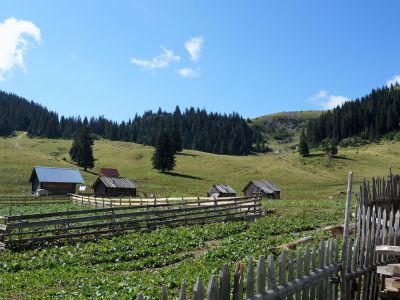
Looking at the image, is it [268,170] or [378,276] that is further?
[268,170]

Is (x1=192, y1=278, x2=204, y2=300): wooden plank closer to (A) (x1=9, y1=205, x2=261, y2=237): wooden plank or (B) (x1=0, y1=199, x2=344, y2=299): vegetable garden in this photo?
(B) (x1=0, y1=199, x2=344, y2=299): vegetable garden

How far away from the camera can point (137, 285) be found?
1080 centimetres

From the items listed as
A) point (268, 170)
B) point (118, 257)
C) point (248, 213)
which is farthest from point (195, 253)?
point (268, 170)

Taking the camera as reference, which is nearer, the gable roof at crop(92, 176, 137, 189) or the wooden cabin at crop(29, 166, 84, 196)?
the wooden cabin at crop(29, 166, 84, 196)

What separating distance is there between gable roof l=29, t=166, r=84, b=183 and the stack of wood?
72229mm

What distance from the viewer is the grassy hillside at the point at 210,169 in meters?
89.7

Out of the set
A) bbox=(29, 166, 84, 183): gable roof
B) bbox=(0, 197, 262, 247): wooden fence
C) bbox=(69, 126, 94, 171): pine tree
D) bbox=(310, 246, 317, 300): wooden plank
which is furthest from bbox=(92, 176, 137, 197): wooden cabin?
bbox=(310, 246, 317, 300): wooden plank

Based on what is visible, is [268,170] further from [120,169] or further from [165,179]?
[120,169]

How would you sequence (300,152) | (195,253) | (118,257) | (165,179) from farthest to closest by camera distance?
(300,152), (165,179), (195,253), (118,257)

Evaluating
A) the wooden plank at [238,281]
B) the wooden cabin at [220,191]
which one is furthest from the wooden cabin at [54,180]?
the wooden plank at [238,281]

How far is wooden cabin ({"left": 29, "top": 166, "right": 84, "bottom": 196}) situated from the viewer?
238ft

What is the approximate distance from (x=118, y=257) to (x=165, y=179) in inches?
3487

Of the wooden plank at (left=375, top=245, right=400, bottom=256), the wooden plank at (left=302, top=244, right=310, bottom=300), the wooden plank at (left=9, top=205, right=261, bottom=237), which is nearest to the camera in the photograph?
the wooden plank at (left=302, top=244, right=310, bottom=300)

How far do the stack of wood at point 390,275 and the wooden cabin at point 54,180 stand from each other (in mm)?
72215
